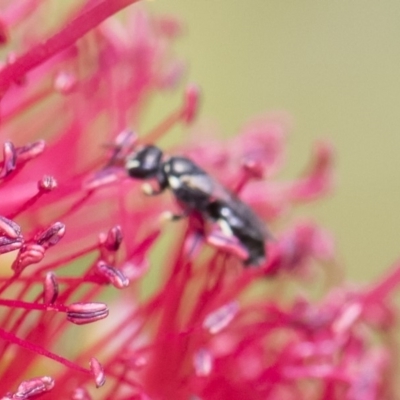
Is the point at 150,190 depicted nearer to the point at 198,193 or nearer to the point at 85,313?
the point at 198,193

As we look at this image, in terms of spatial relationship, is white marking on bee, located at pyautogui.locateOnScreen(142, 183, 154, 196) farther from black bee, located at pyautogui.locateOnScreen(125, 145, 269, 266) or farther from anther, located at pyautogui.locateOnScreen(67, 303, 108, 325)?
anther, located at pyautogui.locateOnScreen(67, 303, 108, 325)

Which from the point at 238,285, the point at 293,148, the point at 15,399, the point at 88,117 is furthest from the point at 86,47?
the point at 293,148

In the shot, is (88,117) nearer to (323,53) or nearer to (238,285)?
(238,285)

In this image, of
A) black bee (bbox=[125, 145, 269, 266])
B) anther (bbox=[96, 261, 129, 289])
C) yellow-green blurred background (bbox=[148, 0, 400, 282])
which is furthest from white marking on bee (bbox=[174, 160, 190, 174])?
yellow-green blurred background (bbox=[148, 0, 400, 282])

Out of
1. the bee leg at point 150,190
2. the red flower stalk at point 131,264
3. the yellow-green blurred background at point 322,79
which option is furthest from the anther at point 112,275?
the yellow-green blurred background at point 322,79

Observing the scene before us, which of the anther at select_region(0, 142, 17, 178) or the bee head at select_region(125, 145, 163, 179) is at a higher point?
the anther at select_region(0, 142, 17, 178)

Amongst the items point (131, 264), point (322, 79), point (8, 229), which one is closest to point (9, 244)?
point (8, 229)
